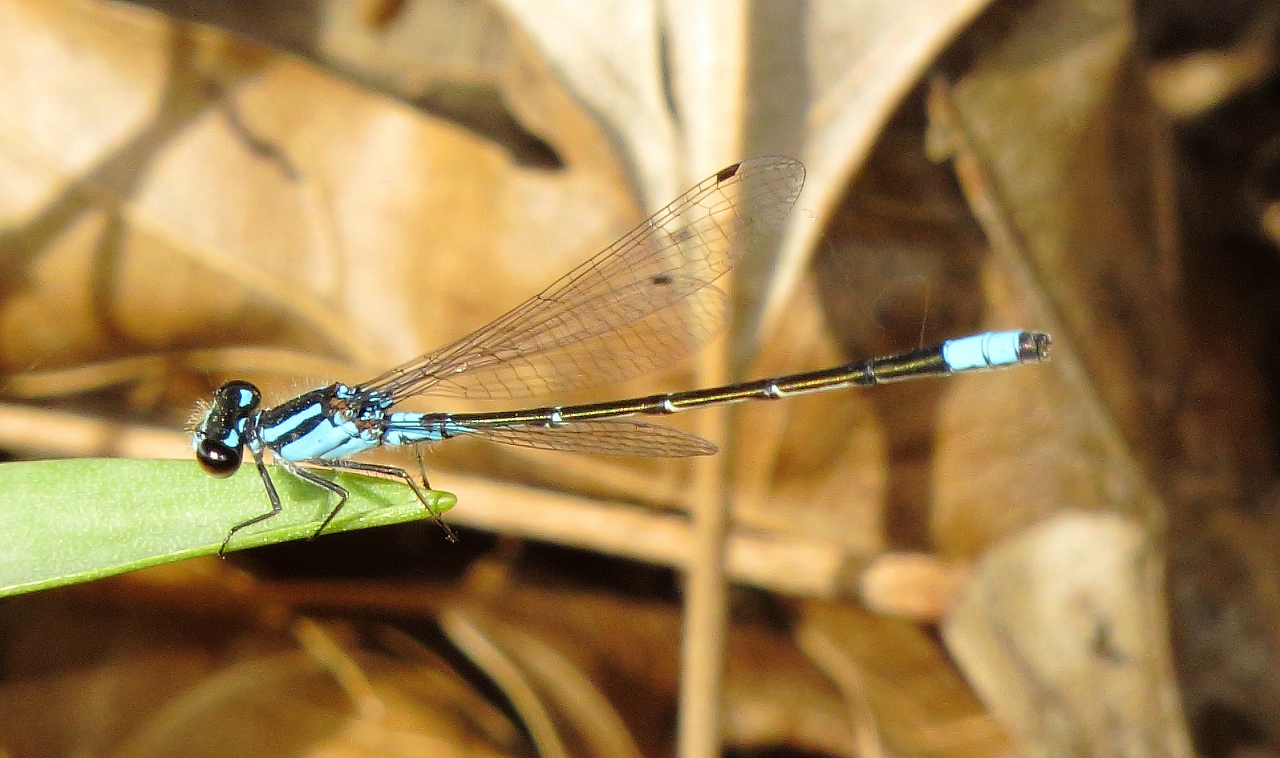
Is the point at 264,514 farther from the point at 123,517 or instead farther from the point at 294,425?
the point at 294,425

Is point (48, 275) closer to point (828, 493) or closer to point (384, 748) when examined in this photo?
point (384, 748)

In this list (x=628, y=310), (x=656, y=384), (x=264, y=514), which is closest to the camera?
(x=264, y=514)

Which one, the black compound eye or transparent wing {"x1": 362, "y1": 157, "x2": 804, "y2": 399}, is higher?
transparent wing {"x1": 362, "y1": 157, "x2": 804, "y2": 399}

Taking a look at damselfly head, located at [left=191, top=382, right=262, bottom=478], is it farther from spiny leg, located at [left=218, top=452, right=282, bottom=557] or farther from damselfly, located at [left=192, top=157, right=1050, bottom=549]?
spiny leg, located at [left=218, top=452, right=282, bottom=557]

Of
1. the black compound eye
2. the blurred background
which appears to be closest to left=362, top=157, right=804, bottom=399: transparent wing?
the blurred background

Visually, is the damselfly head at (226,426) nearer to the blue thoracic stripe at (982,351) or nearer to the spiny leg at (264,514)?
the spiny leg at (264,514)

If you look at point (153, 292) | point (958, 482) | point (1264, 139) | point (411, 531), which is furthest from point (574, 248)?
point (1264, 139)

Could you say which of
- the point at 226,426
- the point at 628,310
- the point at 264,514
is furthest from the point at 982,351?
the point at 226,426
